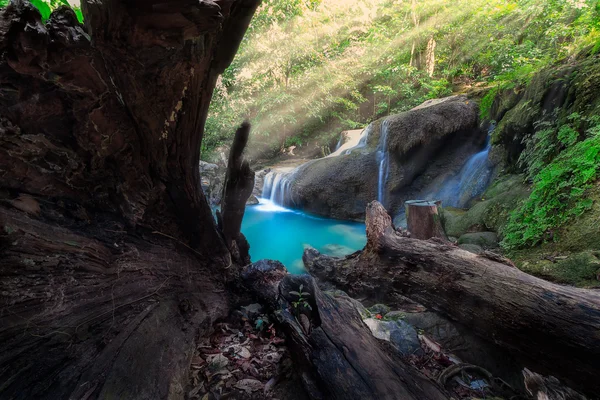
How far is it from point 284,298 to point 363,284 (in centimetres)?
175

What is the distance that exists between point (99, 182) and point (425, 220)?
14.2ft

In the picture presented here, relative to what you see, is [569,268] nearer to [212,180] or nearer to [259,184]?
[212,180]

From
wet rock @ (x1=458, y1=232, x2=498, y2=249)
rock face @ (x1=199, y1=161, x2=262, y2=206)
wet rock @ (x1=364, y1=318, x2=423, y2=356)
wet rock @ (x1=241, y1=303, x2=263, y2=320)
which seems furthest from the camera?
rock face @ (x1=199, y1=161, x2=262, y2=206)

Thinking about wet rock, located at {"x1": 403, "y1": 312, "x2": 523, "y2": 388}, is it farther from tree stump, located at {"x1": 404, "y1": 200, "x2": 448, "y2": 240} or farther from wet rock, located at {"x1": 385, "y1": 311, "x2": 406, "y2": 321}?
tree stump, located at {"x1": 404, "y1": 200, "x2": 448, "y2": 240}

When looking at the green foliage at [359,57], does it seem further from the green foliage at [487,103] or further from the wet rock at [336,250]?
the wet rock at [336,250]

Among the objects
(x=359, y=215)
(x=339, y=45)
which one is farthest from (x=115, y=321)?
(x=339, y=45)

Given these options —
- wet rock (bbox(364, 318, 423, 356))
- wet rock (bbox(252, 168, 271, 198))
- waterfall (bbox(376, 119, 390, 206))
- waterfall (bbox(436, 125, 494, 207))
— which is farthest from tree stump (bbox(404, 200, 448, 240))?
wet rock (bbox(252, 168, 271, 198))

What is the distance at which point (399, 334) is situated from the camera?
8.32 ft

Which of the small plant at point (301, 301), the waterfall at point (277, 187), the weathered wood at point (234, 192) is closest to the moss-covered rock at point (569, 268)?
the small plant at point (301, 301)

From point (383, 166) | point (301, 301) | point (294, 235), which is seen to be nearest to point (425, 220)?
point (301, 301)

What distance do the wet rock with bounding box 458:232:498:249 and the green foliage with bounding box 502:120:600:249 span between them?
0.34 meters

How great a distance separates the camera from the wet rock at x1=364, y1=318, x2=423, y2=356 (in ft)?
7.86

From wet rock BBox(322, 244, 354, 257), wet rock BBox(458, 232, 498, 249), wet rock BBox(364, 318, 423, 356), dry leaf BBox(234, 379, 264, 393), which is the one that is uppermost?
wet rock BBox(458, 232, 498, 249)

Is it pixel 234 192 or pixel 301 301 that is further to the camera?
pixel 234 192
